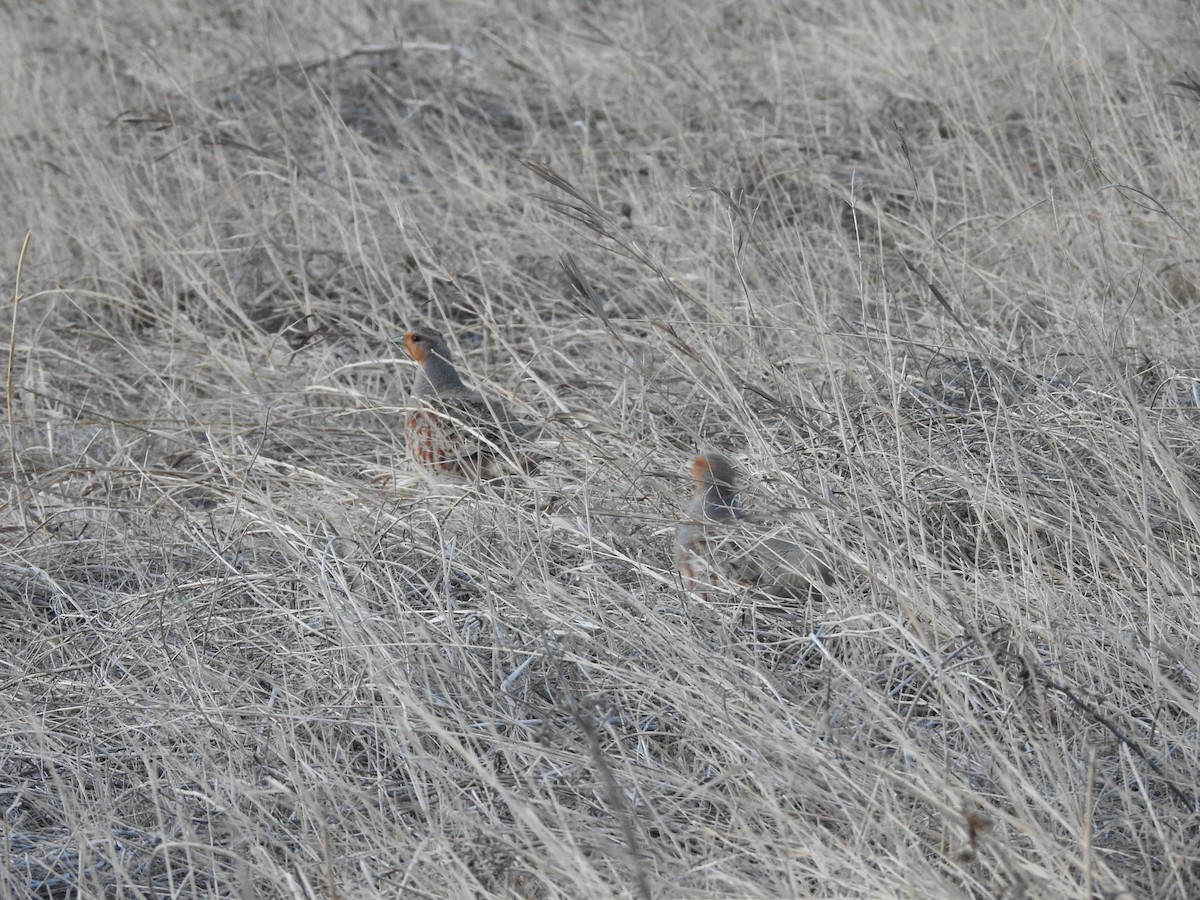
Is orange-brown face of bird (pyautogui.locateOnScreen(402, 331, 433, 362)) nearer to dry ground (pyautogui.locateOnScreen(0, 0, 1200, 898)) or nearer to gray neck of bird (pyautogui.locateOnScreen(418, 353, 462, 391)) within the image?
gray neck of bird (pyautogui.locateOnScreen(418, 353, 462, 391))

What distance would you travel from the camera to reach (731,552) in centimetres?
274

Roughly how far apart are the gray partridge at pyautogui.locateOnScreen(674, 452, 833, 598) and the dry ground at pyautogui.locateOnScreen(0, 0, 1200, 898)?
0.22 ft

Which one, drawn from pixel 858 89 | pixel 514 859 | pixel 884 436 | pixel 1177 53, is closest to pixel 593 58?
pixel 858 89

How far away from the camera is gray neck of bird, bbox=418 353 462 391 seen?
375cm

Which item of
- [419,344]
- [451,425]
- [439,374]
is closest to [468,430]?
[451,425]

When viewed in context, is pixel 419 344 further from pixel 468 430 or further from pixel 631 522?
pixel 631 522

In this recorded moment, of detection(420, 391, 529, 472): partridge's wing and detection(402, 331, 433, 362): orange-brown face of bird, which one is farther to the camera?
detection(402, 331, 433, 362): orange-brown face of bird

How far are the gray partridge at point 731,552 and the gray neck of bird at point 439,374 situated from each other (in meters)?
1.14

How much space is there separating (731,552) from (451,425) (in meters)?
1.13

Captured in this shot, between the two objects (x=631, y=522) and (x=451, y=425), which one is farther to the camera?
(x=451, y=425)

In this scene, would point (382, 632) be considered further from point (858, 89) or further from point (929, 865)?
point (858, 89)

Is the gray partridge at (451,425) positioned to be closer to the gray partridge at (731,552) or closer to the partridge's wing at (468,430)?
the partridge's wing at (468,430)

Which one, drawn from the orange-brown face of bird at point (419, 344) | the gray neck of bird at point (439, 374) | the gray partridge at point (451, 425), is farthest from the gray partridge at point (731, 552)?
the orange-brown face of bird at point (419, 344)

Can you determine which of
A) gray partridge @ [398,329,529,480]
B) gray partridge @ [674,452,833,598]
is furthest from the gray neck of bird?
gray partridge @ [674,452,833,598]
